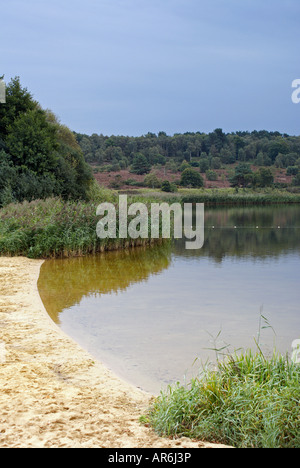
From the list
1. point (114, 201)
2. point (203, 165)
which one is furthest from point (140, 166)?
point (114, 201)

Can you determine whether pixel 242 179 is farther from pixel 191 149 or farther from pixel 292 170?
pixel 191 149

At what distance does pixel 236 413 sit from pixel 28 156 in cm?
2311

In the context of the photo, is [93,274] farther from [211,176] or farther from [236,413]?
[211,176]

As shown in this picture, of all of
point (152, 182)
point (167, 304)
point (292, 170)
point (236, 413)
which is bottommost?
point (167, 304)

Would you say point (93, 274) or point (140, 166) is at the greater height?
point (140, 166)

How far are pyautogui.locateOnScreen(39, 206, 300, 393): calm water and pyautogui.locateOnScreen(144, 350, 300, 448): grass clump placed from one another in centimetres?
125

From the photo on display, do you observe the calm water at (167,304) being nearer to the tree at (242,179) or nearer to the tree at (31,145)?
the tree at (31,145)

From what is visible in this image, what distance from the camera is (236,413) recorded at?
136 inches

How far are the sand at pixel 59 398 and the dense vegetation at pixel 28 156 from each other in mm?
17044

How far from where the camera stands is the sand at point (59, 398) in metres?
3.22

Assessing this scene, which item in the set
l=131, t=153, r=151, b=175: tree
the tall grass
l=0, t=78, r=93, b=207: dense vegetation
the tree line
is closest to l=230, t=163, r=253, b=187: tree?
l=131, t=153, r=151, b=175: tree

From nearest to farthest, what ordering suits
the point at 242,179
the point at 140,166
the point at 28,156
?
the point at 28,156, the point at 242,179, the point at 140,166

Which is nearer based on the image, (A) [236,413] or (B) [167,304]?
(A) [236,413]

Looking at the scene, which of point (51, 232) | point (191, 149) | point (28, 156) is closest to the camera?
point (51, 232)
